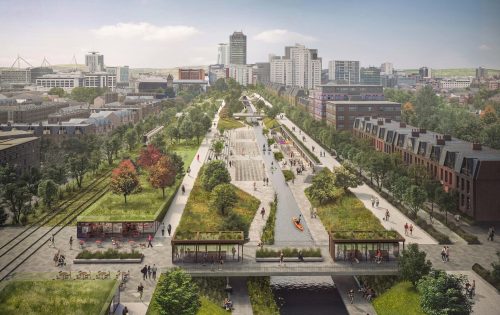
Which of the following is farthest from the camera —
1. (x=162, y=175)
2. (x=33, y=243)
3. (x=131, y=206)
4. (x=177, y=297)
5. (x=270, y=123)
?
(x=270, y=123)

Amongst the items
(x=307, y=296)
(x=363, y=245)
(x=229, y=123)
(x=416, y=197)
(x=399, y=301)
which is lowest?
(x=307, y=296)

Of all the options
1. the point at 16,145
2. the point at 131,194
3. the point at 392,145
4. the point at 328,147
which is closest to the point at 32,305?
the point at 131,194

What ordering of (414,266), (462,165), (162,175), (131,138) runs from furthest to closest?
1. (131,138)
2. (162,175)
3. (462,165)
4. (414,266)

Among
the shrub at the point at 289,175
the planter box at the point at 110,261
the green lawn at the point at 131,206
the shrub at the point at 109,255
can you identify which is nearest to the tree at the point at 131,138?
the green lawn at the point at 131,206

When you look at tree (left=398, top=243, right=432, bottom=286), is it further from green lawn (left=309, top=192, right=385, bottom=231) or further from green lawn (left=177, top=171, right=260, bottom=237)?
green lawn (left=177, top=171, right=260, bottom=237)

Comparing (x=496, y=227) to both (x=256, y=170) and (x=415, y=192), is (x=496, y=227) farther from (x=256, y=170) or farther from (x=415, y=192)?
(x=256, y=170)

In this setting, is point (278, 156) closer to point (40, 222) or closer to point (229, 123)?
point (40, 222)

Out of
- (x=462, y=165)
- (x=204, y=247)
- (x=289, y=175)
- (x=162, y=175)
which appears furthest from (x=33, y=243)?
(x=462, y=165)
